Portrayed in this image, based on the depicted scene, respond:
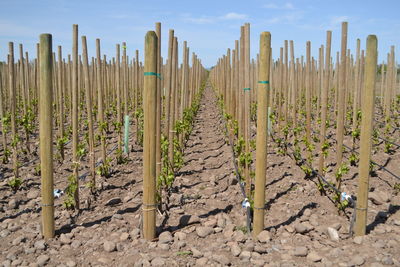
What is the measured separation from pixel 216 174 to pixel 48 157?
2.58m

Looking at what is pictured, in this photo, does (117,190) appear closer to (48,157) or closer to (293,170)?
(48,157)

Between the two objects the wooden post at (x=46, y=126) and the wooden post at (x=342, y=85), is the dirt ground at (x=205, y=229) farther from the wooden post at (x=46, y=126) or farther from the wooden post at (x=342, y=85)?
the wooden post at (x=342, y=85)

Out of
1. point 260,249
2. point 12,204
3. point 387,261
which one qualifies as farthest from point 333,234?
point 12,204

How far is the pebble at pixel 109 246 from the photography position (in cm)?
285

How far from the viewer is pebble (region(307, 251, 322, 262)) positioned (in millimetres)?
2609

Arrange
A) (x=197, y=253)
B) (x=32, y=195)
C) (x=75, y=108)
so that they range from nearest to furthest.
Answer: (x=197, y=253) < (x=75, y=108) < (x=32, y=195)

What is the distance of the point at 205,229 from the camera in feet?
10.3

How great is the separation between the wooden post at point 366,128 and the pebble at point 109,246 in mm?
1968

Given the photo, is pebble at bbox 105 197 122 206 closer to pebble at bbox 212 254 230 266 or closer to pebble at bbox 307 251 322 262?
pebble at bbox 212 254 230 266

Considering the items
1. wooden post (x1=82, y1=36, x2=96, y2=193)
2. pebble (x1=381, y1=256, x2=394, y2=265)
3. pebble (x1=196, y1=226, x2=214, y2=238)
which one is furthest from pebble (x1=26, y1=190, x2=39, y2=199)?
pebble (x1=381, y1=256, x2=394, y2=265)

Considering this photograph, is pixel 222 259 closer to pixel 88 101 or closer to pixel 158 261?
pixel 158 261

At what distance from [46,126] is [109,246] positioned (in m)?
1.08

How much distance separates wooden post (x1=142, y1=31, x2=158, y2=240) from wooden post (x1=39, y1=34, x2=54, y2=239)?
0.77 meters

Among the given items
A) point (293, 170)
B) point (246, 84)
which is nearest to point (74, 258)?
point (246, 84)
